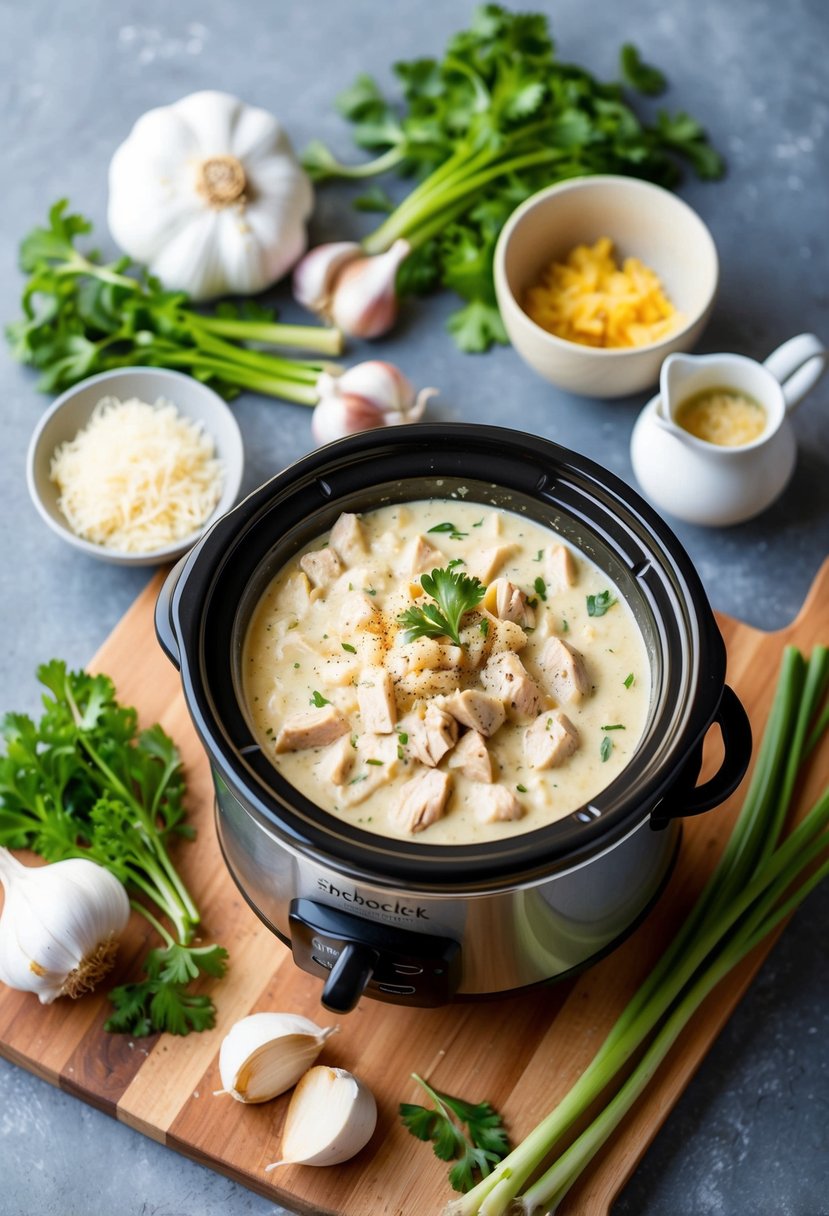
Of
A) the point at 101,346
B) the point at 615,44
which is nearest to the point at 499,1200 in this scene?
the point at 101,346

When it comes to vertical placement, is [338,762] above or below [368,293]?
above

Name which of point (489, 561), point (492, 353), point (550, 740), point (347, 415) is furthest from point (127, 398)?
point (550, 740)

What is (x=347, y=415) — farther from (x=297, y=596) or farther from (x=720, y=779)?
(x=720, y=779)

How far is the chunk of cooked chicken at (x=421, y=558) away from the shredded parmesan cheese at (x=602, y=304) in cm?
118

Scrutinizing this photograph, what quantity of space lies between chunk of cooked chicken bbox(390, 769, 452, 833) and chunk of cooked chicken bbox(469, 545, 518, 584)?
1.50ft

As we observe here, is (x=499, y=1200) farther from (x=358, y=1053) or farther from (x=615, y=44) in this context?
(x=615, y=44)

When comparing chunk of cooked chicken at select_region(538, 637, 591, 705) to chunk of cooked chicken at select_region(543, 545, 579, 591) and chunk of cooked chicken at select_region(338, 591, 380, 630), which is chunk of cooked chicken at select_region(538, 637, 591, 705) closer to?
chunk of cooked chicken at select_region(543, 545, 579, 591)

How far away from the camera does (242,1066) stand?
2.55 meters

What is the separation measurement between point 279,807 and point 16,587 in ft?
5.01

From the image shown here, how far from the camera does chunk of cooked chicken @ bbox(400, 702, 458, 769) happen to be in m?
2.39

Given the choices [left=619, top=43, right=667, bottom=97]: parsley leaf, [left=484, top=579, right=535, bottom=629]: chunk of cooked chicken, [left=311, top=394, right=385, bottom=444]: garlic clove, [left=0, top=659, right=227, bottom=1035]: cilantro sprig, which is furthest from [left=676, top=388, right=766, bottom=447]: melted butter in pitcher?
[left=0, top=659, right=227, bottom=1035]: cilantro sprig

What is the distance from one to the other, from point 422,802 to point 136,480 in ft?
4.61

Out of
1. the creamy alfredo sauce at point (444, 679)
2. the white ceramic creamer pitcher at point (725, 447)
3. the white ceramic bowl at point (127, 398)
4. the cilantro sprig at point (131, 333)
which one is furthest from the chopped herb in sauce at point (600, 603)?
the cilantro sprig at point (131, 333)

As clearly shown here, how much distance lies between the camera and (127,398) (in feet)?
11.7
